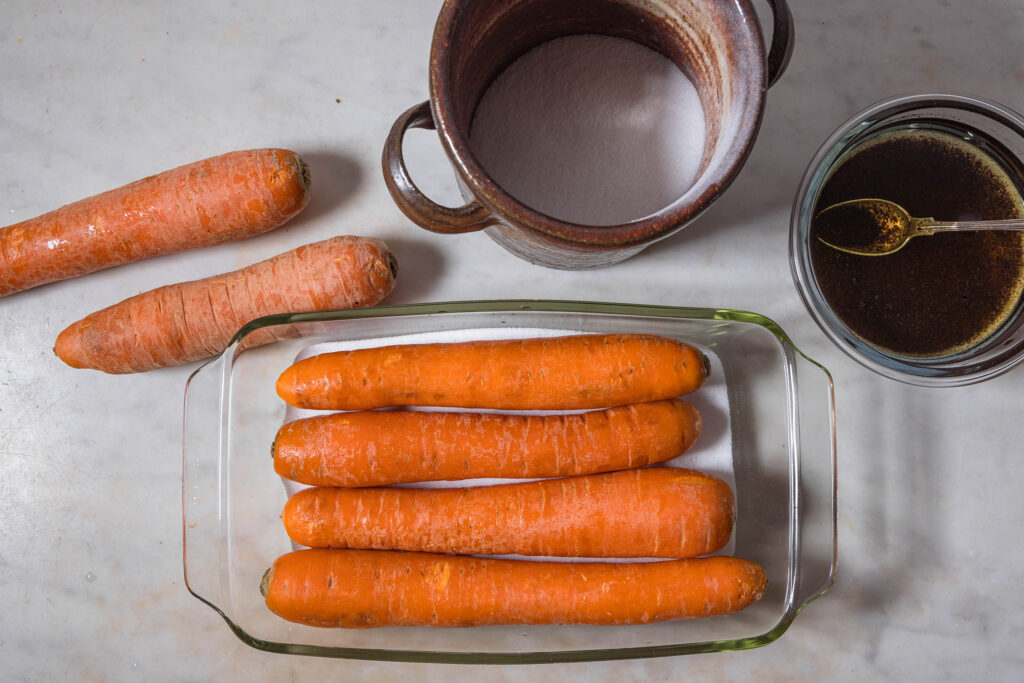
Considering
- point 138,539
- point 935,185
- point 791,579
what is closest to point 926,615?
point 791,579

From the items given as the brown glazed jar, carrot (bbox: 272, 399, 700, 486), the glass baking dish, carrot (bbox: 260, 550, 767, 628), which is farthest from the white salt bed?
carrot (bbox: 260, 550, 767, 628)

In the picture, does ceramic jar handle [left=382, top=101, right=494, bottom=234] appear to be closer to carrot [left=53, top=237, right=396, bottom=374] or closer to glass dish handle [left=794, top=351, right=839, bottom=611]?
carrot [left=53, top=237, right=396, bottom=374]

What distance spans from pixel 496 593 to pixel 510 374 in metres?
0.27

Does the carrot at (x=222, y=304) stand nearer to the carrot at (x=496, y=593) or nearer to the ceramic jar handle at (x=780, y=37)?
the carrot at (x=496, y=593)

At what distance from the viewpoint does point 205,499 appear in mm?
853

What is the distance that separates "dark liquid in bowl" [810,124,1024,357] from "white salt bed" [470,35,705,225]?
24cm

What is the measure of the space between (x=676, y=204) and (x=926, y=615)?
72cm

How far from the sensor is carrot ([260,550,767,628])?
32.3 inches

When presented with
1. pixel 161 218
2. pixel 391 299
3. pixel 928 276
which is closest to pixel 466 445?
pixel 391 299

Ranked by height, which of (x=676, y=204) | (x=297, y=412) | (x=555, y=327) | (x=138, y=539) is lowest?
(x=138, y=539)

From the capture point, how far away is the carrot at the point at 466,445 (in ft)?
2.74

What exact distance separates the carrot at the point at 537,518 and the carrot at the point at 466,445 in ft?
0.08

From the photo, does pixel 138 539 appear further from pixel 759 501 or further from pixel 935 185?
pixel 935 185

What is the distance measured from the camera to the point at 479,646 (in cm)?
85
